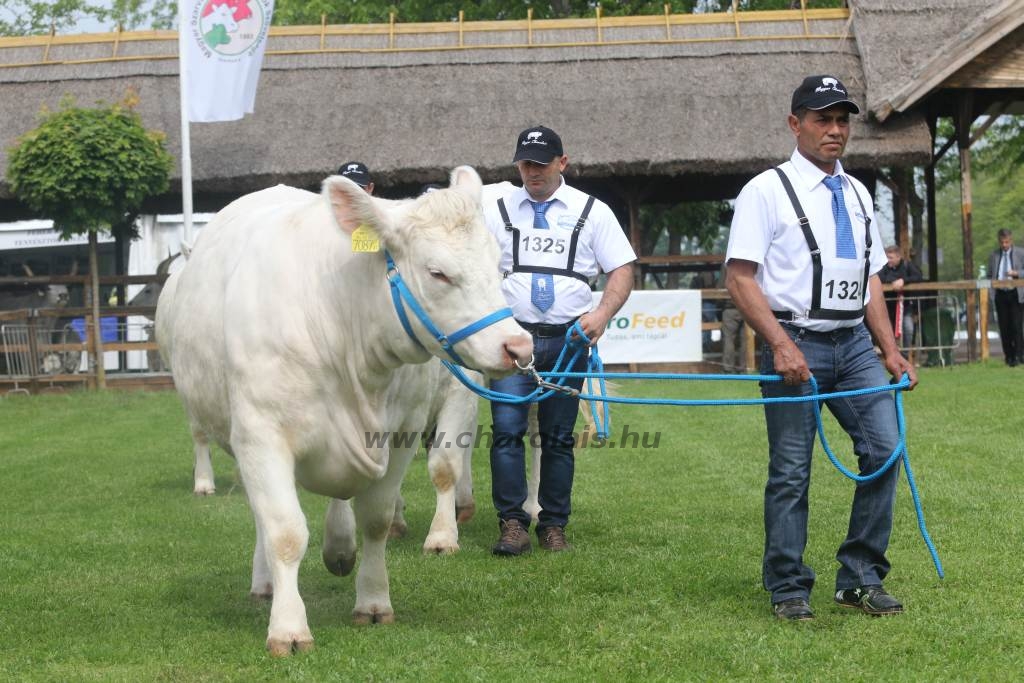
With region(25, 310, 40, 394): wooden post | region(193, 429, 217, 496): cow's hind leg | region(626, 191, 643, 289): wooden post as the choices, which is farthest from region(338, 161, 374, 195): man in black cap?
region(626, 191, 643, 289): wooden post

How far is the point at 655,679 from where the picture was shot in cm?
484

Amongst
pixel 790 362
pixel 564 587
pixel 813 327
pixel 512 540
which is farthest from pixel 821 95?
pixel 512 540

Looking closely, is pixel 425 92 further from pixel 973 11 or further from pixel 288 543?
pixel 288 543

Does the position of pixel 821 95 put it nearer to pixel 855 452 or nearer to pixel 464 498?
pixel 855 452

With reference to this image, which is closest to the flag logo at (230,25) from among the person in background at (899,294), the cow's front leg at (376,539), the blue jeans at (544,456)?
the person in background at (899,294)

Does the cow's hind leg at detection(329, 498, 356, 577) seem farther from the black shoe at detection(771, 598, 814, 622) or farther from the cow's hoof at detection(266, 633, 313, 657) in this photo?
the black shoe at detection(771, 598, 814, 622)

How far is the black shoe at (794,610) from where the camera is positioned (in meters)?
5.72

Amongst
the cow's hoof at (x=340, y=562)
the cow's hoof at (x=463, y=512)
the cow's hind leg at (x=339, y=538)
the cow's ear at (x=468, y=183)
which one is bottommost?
the cow's hoof at (x=463, y=512)

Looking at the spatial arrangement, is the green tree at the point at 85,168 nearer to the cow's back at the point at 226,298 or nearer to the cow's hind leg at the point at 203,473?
the cow's hind leg at the point at 203,473

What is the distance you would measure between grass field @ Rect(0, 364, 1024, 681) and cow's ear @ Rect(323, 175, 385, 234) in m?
1.76

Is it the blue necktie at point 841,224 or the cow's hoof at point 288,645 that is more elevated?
the blue necktie at point 841,224

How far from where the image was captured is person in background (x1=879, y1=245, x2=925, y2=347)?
20.4m

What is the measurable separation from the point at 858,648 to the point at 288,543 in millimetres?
2349

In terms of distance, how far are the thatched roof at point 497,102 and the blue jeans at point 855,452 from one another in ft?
55.6
